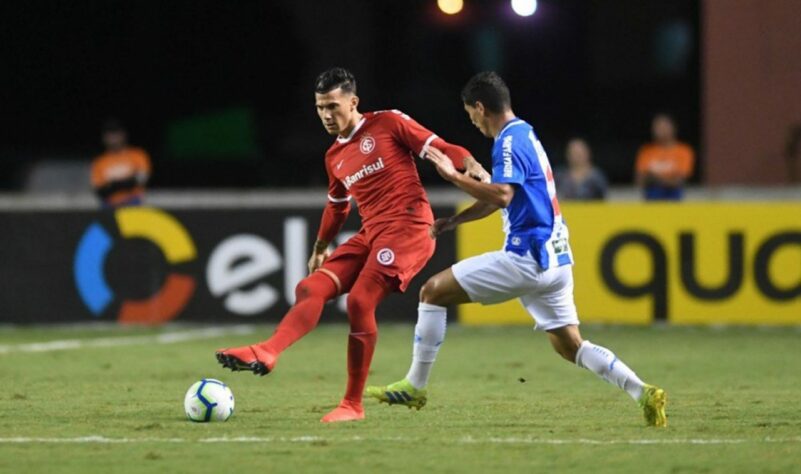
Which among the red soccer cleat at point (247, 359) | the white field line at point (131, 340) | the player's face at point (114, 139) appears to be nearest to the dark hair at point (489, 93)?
the red soccer cleat at point (247, 359)

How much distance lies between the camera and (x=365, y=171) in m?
9.88

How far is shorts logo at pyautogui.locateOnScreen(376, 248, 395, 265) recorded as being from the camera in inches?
382

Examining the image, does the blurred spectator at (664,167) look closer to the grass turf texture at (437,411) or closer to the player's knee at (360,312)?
the grass turf texture at (437,411)

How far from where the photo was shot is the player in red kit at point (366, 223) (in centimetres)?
A: 959

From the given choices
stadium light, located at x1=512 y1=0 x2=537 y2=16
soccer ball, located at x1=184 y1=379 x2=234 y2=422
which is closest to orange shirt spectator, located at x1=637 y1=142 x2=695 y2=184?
stadium light, located at x1=512 y1=0 x2=537 y2=16

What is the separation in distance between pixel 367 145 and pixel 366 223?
47cm

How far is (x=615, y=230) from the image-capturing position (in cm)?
1656

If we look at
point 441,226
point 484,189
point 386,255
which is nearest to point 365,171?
point 386,255

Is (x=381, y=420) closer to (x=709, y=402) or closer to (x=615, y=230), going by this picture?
(x=709, y=402)

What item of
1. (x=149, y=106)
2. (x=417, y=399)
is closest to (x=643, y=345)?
(x=417, y=399)

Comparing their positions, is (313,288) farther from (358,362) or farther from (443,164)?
(443,164)

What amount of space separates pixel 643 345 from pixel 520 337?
4.74 feet

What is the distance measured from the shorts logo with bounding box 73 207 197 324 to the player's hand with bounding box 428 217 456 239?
7786 millimetres

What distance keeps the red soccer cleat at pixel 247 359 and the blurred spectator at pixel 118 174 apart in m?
10.0
